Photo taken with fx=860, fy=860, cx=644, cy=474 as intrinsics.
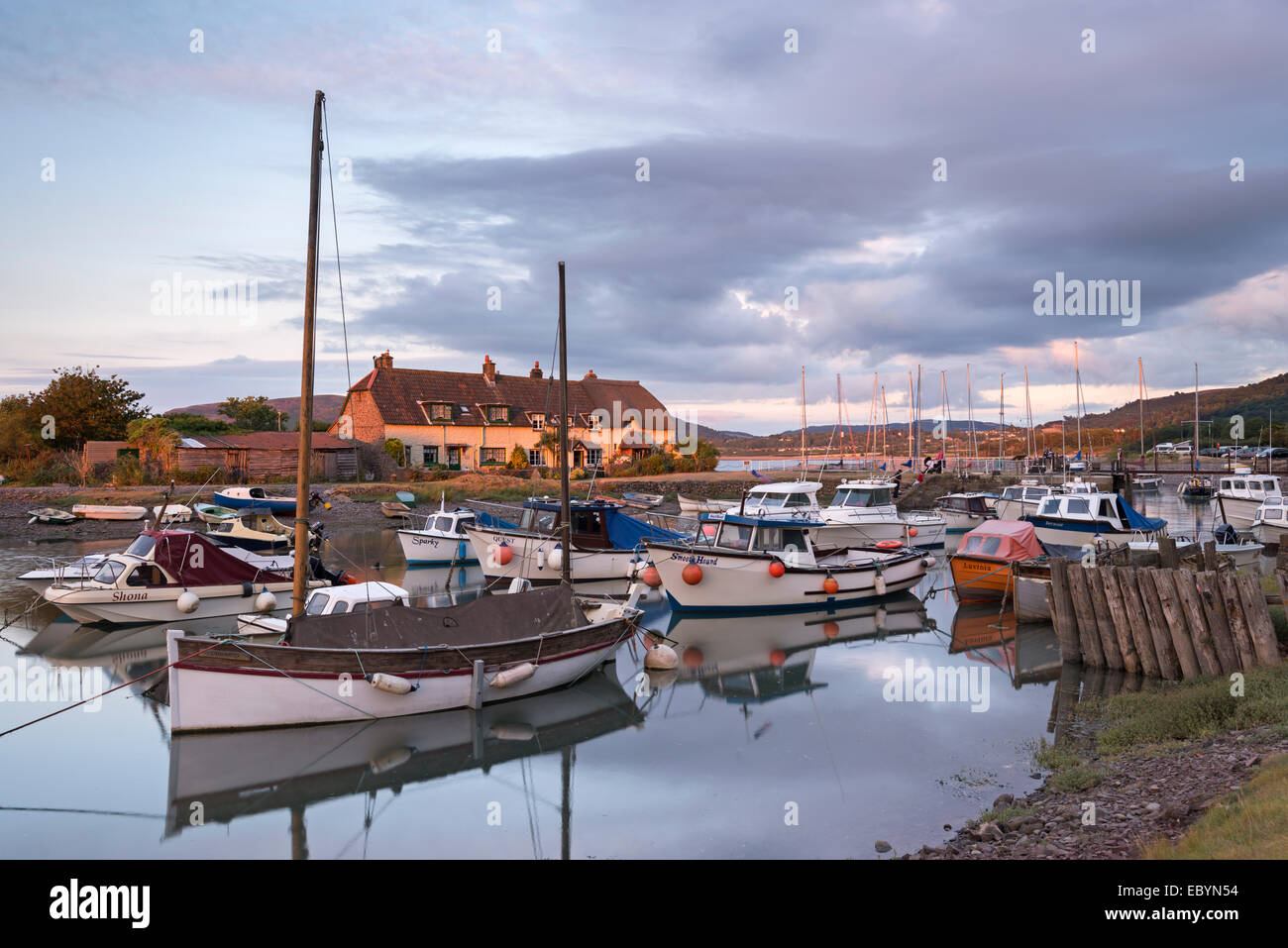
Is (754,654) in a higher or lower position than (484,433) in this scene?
lower

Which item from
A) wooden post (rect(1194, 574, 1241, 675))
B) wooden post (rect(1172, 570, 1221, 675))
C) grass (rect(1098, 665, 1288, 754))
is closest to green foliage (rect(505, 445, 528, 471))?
wooden post (rect(1172, 570, 1221, 675))

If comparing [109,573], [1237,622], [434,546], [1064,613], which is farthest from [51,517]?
[1237,622]

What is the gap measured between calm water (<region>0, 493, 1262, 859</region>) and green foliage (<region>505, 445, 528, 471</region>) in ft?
145

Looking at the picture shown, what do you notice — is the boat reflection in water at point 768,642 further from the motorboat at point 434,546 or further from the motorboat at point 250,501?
the motorboat at point 250,501

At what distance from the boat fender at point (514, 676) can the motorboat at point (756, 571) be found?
782 centimetres

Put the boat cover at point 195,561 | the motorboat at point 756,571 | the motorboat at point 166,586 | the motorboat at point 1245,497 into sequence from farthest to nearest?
the motorboat at point 1245,497 < the motorboat at point 756,571 < the boat cover at point 195,561 < the motorboat at point 166,586

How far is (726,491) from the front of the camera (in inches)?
2411

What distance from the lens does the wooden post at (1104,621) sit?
15.9 metres

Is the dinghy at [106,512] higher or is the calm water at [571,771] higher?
the dinghy at [106,512]

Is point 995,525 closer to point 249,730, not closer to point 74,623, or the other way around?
point 249,730

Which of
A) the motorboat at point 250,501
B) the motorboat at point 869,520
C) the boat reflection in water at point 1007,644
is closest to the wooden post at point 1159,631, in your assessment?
the boat reflection in water at point 1007,644
